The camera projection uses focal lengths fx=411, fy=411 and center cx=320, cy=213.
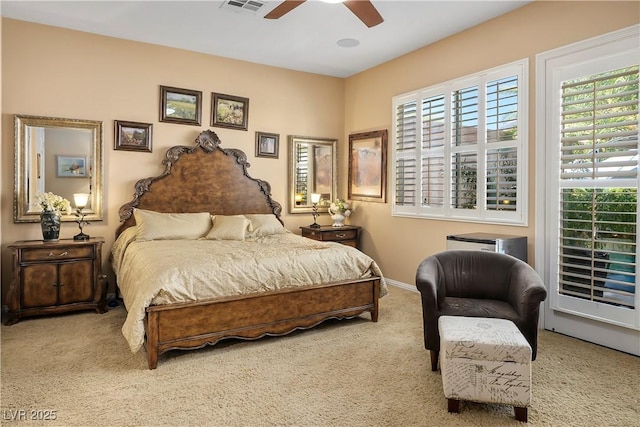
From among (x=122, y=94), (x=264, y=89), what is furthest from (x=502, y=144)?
(x=122, y=94)

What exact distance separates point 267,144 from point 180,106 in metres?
1.24

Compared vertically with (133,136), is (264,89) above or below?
above

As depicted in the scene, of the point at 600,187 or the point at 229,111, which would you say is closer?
the point at 600,187

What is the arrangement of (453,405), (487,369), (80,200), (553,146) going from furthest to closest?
(80,200), (553,146), (453,405), (487,369)

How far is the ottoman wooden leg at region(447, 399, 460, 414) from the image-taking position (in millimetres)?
2359

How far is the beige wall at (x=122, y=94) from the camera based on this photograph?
14.0 ft

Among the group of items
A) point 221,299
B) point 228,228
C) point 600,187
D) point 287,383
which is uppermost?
point 600,187

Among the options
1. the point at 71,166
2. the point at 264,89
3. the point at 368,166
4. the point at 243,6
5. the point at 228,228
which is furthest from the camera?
the point at 368,166

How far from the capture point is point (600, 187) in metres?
3.36

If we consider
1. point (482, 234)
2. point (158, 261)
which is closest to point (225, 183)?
point (158, 261)

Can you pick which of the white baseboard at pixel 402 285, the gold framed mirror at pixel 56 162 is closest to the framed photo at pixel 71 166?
the gold framed mirror at pixel 56 162

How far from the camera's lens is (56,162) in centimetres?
445

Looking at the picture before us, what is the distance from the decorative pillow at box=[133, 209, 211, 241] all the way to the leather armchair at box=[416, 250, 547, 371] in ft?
8.86

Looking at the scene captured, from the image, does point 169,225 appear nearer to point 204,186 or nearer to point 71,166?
point 204,186
